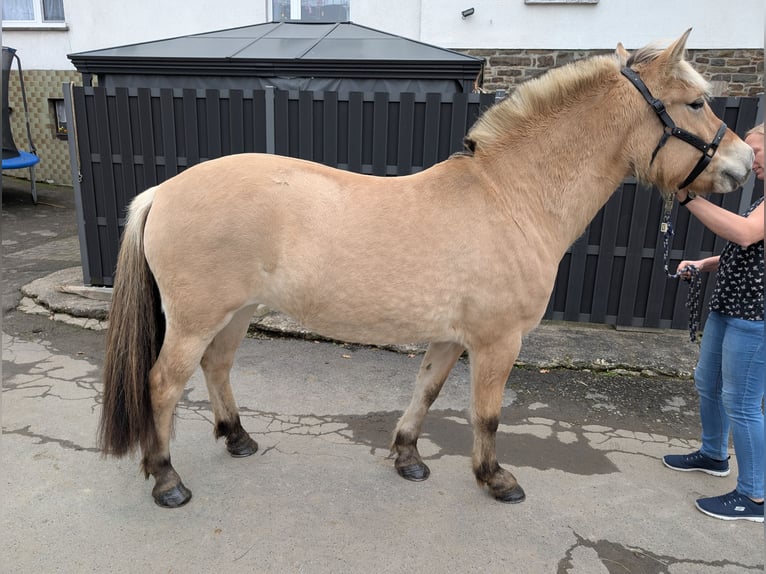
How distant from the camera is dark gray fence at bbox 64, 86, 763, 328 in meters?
4.76

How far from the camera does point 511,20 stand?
8.83 m

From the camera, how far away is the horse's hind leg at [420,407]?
9.46 feet

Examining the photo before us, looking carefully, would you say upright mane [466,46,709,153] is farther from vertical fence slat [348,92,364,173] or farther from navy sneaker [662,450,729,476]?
vertical fence slat [348,92,364,173]

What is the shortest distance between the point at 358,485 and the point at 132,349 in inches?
52.2

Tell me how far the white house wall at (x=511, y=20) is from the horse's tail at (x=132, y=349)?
783cm

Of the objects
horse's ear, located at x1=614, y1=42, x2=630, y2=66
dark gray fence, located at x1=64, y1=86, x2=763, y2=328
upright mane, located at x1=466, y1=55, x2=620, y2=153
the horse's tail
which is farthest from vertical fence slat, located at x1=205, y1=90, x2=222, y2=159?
horse's ear, located at x1=614, y1=42, x2=630, y2=66

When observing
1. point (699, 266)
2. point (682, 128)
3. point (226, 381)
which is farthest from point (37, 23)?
point (699, 266)

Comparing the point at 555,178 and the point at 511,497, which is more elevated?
the point at 555,178

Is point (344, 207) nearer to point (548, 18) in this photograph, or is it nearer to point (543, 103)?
point (543, 103)

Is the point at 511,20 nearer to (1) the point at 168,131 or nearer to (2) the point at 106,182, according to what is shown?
(1) the point at 168,131

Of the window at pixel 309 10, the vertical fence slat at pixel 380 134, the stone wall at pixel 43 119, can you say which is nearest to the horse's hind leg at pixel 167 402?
the vertical fence slat at pixel 380 134

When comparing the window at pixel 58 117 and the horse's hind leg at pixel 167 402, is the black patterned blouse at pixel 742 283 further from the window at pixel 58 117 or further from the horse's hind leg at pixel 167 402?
the window at pixel 58 117

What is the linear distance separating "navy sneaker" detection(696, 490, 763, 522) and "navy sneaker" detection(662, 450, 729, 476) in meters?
0.32

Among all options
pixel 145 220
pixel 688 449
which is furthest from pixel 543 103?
pixel 688 449
